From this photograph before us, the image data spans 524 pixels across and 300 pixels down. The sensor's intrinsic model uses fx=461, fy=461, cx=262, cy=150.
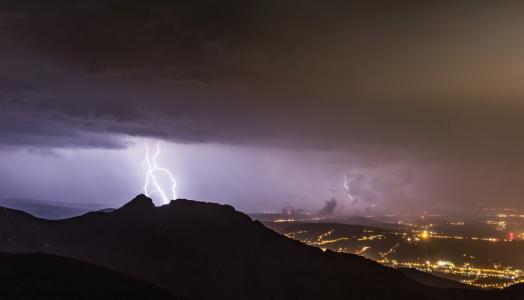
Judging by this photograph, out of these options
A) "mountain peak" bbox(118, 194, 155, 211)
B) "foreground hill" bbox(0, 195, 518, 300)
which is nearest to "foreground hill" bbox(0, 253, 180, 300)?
"foreground hill" bbox(0, 195, 518, 300)

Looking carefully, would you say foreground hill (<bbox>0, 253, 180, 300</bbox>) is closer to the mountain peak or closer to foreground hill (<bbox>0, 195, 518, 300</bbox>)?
foreground hill (<bbox>0, 195, 518, 300</bbox>)

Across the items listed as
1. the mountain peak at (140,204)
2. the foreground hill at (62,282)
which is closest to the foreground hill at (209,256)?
the mountain peak at (140,204)

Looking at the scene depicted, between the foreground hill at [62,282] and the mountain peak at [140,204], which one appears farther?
the mountain peak at [140,204]

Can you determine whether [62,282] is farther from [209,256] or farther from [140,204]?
[140,204]

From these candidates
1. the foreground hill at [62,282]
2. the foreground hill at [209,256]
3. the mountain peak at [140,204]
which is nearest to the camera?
the foreground hill at [62,282]

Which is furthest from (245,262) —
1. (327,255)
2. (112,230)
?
(112,230)

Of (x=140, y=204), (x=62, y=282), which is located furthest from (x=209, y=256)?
(x=62, y=282)

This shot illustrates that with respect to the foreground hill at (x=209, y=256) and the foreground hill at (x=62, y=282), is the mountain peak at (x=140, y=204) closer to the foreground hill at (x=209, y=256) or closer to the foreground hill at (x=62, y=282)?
the foreground hill at (x=209, y=256)
